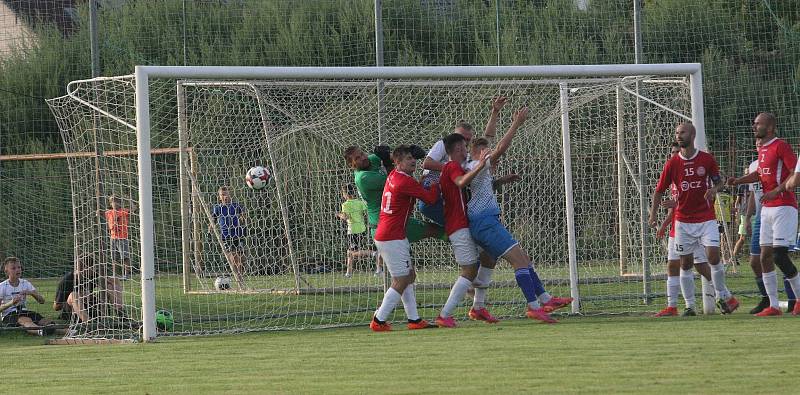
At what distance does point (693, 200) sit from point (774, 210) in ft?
2.82

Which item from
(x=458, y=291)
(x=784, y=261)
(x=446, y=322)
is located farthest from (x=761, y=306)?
(x=446, y=322)

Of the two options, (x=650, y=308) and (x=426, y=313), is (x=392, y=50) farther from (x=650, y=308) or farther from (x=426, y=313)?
(x=650, y=308)

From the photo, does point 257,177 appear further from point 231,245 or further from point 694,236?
point 694,236

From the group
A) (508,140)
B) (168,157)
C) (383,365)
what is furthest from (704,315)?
(168,157)

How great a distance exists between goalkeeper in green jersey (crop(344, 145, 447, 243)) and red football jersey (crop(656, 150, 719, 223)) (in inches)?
105

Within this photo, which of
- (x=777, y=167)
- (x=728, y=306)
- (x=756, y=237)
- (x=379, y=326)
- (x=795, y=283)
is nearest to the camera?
(x=379, y=326)

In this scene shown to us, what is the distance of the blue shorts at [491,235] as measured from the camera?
12.4 m

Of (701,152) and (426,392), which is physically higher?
(701,152)

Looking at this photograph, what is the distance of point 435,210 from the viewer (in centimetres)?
1299

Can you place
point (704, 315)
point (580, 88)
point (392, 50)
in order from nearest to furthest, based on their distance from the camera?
1. point (704, 315)
2. point (580, 88)
3. point (392, 50)

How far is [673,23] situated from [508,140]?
7.64 metres

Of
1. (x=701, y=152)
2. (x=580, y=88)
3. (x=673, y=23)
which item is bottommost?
(x=701, y=152)

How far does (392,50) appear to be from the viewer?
54.1 ft

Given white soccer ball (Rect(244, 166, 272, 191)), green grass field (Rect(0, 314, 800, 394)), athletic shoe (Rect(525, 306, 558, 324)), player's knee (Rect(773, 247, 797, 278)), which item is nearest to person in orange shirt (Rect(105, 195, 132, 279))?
green grass field (Rect(0, 314, 800, 394))
